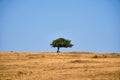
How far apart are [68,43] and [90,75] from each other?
5416cm

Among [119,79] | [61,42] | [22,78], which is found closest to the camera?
[119,79]

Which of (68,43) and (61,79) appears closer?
(61,79)

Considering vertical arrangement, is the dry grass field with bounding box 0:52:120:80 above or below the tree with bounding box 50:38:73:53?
below

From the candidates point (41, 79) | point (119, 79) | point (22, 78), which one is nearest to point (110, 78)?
point (119, 79)

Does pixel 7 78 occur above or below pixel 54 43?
below

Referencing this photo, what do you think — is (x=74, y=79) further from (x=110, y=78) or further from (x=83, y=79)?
(x=110, y=78)

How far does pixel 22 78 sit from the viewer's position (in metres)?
15.9

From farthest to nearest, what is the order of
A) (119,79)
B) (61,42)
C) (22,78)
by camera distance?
(61,42)
(22,78)
(119,79)

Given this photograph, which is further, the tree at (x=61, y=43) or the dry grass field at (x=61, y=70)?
the tree at (x=61, y=43)

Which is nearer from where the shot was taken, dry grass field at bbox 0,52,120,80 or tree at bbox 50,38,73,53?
dry grass field at bbox 0,52,120,80

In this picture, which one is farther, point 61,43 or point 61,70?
point 61,43

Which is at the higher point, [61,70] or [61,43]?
[61,43]

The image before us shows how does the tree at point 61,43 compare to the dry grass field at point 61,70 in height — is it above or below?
above

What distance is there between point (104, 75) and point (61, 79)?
327cm
